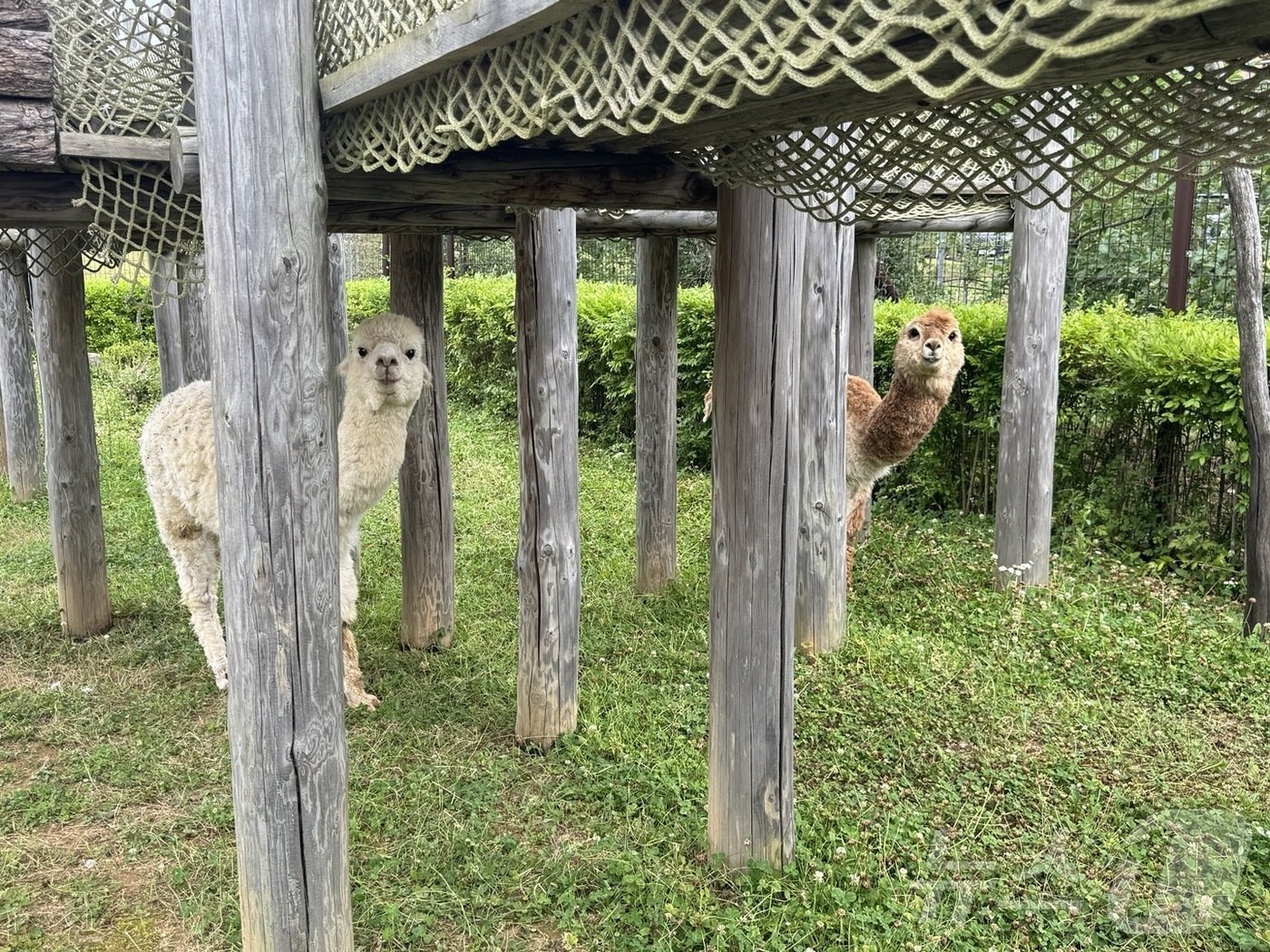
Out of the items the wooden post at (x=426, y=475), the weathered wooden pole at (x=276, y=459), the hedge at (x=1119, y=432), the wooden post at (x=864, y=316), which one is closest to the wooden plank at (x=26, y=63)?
the weathered wooden pole at (x=276, y=459)

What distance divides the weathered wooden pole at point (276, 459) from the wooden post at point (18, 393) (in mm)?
7129

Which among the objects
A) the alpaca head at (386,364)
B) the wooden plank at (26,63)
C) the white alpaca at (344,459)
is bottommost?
the white alpaca at (344,459)

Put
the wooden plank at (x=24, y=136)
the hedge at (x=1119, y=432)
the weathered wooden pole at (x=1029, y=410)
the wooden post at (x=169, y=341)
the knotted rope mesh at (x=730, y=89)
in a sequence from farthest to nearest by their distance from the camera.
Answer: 1. the wooden post at (x=169, y=341)
2. the hedge at (x=1119, y=432)
3. the weathered wooden pole at (x=1029, y=410)
4. the wooden plank at (x=24, y=136)
5. the knotted rope mesh at (x=730, y=89)

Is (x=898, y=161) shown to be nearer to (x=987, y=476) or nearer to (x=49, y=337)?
(x=49, y=337)

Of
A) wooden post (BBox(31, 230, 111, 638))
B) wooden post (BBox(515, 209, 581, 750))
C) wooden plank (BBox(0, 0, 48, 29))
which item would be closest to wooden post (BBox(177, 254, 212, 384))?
wooden post (BBox(31, 230, 111, 638))

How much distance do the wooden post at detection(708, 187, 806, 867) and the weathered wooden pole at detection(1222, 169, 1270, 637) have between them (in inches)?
131

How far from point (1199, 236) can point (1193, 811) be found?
622 cm

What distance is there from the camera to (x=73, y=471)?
240 inches

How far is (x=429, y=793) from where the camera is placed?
4254 mm

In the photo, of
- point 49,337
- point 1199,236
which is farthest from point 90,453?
point 1199,236

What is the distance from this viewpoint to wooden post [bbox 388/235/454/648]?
5.45 m

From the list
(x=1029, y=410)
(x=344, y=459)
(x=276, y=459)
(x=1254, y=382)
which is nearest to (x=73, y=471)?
(x=344, y=459)

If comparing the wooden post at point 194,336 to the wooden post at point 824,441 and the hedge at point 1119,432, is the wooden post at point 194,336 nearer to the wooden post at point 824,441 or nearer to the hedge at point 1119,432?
the hedge at point 1119,432

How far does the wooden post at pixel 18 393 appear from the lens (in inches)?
344
